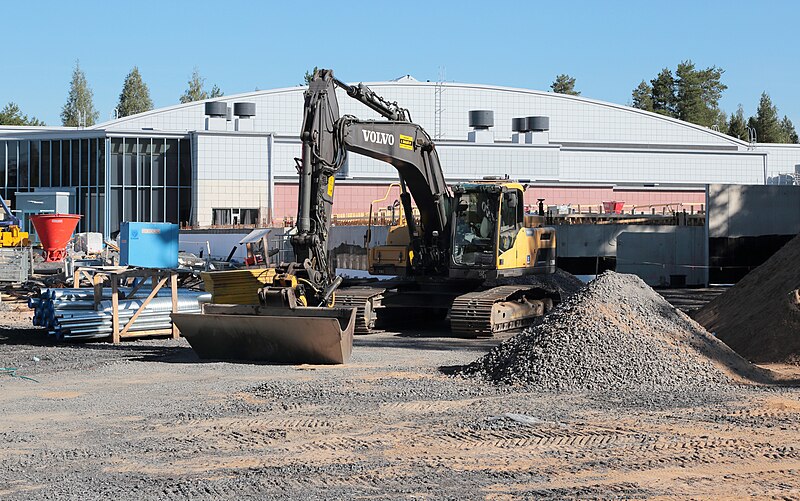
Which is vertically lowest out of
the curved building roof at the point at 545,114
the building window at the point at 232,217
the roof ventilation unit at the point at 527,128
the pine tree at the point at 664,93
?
the building window at the point at 232,217

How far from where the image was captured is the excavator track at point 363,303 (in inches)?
842

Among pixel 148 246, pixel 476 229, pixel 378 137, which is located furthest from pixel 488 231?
pixel 148 246

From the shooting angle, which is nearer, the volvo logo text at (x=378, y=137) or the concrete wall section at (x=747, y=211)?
the volvo logo text at (x=378, y=137)

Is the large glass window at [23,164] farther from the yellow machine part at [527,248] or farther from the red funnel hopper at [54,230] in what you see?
the yellow machine part at [527,248]

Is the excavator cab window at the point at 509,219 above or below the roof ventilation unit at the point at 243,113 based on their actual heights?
below

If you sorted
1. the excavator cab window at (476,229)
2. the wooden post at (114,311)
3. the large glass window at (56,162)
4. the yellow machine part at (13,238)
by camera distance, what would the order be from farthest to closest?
the large glass window at (56,162)
the yellow machine part at (13,238)
the excavator cab window at (476,229)
the wooden post at (114,311)

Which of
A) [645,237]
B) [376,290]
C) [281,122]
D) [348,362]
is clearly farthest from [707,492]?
[281,122]

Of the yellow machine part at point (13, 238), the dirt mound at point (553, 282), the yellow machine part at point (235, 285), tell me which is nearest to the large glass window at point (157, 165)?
the yellow machine part at point (13, 238)

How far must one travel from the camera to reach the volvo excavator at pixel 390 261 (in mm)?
16406

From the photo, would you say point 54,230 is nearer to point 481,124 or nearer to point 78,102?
point 481,124

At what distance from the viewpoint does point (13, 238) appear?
3509cm

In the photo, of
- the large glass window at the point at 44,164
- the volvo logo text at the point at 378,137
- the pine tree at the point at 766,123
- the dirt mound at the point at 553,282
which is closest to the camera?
the volvo logo text at the point at 378,137

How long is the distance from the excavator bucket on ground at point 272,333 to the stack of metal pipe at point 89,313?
11.9 feet

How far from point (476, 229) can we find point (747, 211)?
1510cm
